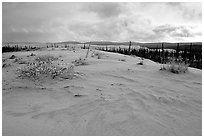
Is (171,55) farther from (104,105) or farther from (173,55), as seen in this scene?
(104,105)

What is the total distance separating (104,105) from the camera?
3.63 metres

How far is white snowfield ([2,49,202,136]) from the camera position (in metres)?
2.87

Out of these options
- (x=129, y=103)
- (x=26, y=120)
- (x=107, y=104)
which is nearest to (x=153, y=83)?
(x=129, y=103)

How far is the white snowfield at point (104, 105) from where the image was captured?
287 cm

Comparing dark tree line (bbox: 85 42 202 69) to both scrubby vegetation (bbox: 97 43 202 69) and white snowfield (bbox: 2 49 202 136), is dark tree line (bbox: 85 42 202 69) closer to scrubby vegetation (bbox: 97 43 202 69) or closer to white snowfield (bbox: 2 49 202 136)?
scrubby vegetation (bbox: 97 43 202 69)

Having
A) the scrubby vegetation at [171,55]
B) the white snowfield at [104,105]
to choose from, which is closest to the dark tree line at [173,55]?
the scrubby vegetation at [171,55]

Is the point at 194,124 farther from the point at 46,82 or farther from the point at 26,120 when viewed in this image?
the point at 46,82

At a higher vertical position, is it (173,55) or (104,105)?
(173,55)

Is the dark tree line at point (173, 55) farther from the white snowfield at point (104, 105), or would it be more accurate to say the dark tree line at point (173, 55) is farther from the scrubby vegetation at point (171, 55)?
the white snowfield at point (104, 105)

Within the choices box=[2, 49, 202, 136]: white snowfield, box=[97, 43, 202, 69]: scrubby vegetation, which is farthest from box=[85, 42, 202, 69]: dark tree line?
box=[2, 49, 202, 136]: white snowfield

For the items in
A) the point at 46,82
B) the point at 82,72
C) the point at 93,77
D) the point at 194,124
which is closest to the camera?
the point at 194,124

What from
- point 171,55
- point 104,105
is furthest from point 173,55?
point 104,105

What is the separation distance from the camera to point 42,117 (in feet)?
10.6

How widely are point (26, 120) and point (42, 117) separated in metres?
0.25
